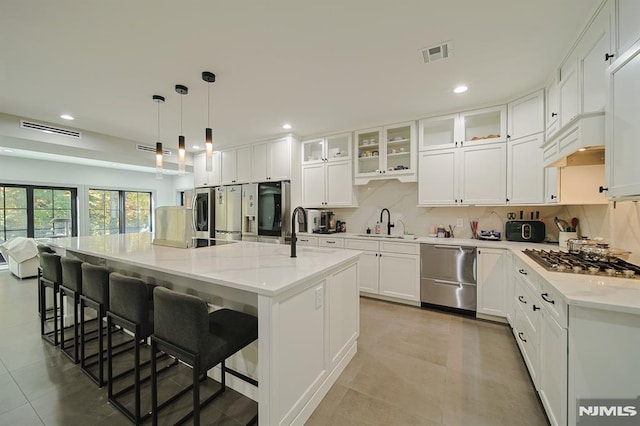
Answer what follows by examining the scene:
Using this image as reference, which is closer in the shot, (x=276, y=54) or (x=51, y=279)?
(x=276, y=54)

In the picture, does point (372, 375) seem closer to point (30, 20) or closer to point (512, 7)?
point (512, 7)

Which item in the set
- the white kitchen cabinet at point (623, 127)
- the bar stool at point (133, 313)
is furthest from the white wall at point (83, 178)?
the white kitchen cabinet at point (623, 127)

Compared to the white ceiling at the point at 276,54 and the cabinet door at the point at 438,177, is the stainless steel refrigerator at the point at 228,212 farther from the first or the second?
the cabinet door at the point at 438,177

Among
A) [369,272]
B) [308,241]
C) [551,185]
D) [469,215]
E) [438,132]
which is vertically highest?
[438,132]

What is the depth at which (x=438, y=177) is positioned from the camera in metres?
3.46

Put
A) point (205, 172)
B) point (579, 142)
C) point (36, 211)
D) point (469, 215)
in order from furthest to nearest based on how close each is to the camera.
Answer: point (36, 211), point (205, 172), point (469, 215), point (579, 142)

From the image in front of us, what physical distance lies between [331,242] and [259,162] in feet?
6.89

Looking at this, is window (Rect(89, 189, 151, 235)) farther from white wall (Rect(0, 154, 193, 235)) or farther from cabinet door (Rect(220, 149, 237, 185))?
cabinet door (Rect(220, 149, 237, 185))

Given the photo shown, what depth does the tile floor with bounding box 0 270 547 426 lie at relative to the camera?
1606mm

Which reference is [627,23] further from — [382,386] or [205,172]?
[205,172]

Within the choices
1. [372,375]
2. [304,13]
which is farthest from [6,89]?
[372,375]

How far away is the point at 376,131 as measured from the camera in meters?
3.97

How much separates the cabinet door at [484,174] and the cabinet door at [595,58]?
3.80 feet

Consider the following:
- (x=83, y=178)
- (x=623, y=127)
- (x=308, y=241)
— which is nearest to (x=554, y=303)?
(x=623, y=127)
